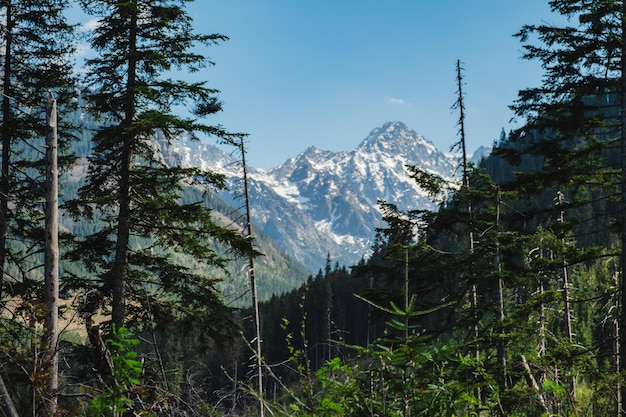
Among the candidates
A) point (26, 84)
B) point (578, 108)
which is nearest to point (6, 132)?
point (26, 84)

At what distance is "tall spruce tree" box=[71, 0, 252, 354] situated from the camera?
12641mm

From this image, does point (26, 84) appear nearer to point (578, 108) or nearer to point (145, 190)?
point (145, 190)

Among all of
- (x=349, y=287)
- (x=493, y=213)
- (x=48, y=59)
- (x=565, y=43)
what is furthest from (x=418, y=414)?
(x=349, y=287)

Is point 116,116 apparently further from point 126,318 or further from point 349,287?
point 349,287

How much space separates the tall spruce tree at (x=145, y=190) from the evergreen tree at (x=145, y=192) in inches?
1.0

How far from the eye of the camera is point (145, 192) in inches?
525

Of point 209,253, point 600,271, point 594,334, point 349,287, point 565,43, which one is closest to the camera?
point 565,43

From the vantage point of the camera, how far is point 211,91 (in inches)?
516

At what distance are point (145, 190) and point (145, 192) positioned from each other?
5 centimetres

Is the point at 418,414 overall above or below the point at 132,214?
below

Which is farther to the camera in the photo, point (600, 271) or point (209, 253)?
point (600, 271)

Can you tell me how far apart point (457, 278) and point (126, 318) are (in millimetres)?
9136

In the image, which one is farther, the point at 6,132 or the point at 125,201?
the point at 125,201

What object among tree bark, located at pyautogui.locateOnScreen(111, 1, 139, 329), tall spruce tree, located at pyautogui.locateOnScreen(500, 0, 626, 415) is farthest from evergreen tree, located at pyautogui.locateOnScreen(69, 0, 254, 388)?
tall spruce tree, located at pyautogui.locateOnScreen(500, 0, 626, 415)
